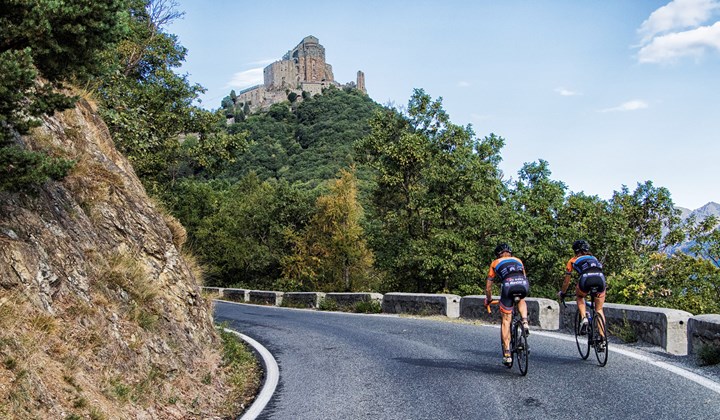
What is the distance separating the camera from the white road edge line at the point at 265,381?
20.4 ft

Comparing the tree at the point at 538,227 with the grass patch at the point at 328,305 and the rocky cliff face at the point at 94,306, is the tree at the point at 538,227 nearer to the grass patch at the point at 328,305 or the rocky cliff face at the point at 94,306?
the grass patch at the point at 328,305

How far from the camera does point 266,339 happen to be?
40.5 feet

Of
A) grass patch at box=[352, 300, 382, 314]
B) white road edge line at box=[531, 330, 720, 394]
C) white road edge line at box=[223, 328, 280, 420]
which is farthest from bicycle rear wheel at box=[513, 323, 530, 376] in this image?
grass patch at box=[352, 300, 382, 314]

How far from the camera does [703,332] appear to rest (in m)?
7.33

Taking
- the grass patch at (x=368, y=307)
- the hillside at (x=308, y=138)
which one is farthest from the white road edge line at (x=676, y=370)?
the hillside at (x=308, y=138)

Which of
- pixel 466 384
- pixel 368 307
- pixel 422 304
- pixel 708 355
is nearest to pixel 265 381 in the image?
pixel 466 384

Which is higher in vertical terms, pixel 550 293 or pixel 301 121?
pixel 301 121

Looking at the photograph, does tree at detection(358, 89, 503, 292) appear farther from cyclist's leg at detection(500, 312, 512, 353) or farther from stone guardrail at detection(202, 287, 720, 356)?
cyclist's leg at detection(500, 312, 512, 353)

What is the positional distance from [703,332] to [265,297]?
21903mm

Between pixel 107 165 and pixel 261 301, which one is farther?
pixel 261 301

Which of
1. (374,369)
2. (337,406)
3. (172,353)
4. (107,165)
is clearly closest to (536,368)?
(374,369)

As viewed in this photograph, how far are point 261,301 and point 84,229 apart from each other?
2047 cm

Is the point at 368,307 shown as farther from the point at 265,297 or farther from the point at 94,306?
the point at 94,306

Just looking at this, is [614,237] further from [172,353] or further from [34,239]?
[34,239]
